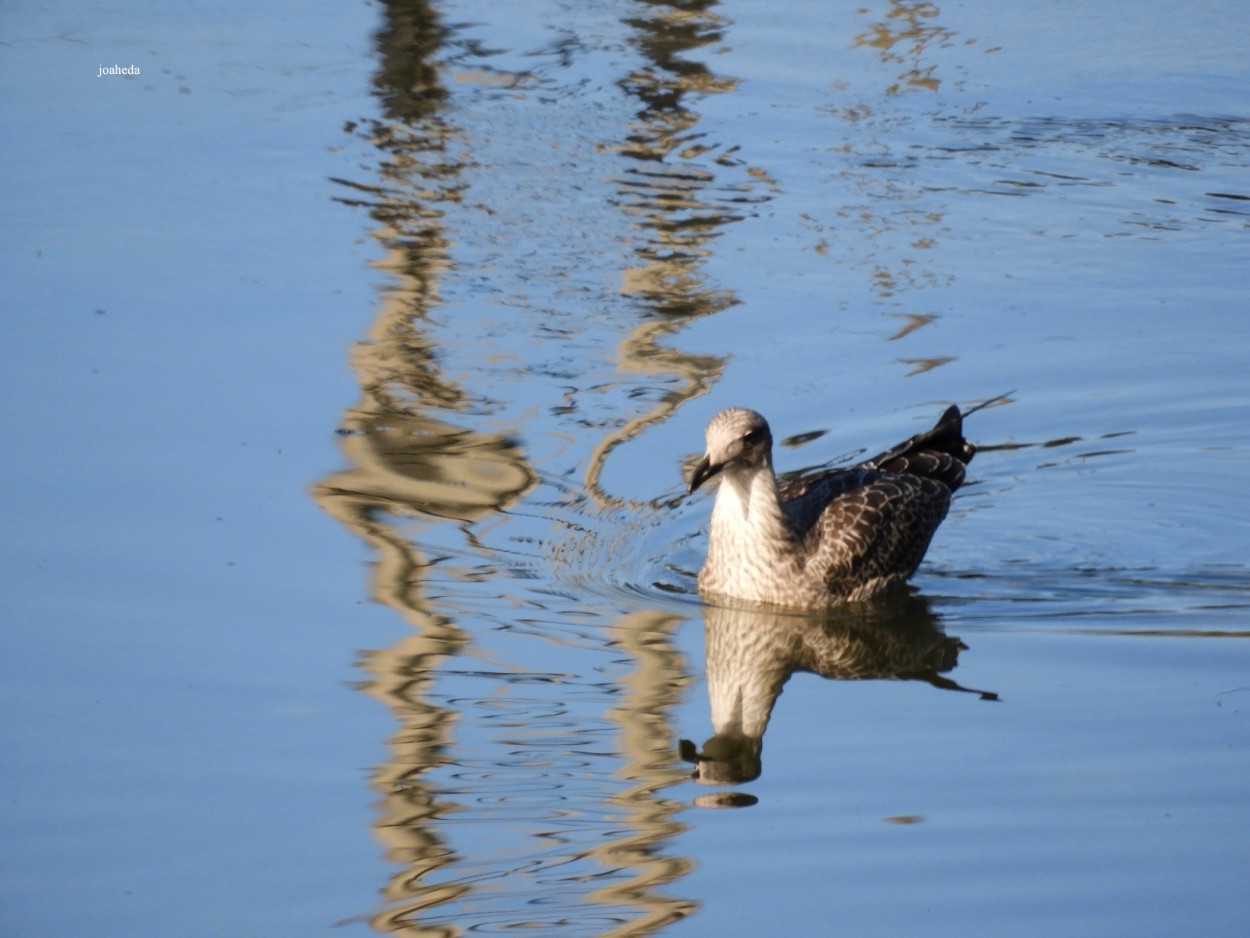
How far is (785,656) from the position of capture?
8.71m

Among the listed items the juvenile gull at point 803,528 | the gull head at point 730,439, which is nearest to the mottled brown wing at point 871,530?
Result: the juvenile gull at point 803,528

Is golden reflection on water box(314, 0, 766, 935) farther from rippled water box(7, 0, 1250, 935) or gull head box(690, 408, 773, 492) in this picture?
→ gull head box(690, 408, 773, 492)

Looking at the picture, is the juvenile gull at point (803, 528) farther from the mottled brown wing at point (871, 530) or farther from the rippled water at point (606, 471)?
the rippled water at point (606, 471)

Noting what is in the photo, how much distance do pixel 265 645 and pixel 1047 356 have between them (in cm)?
551

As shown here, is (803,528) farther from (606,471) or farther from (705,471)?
(606,471)

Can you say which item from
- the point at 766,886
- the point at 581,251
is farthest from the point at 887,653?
the point at 581,251

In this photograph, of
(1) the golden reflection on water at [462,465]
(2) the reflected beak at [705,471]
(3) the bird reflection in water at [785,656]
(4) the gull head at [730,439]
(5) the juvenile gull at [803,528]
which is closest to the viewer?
(1) the golden reflection on water at [462,465]

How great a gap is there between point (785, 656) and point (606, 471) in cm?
190

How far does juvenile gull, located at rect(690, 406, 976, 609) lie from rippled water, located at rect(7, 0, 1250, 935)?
23cm

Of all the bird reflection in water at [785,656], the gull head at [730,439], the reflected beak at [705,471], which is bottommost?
the bird reflection in water at [785,656]

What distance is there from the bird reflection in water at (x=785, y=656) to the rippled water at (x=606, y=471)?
0.03m

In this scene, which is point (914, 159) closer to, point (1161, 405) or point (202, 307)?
point (1161, 405)

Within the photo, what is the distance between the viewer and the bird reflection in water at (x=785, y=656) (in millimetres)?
7666

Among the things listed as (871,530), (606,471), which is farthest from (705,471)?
(606,471)
